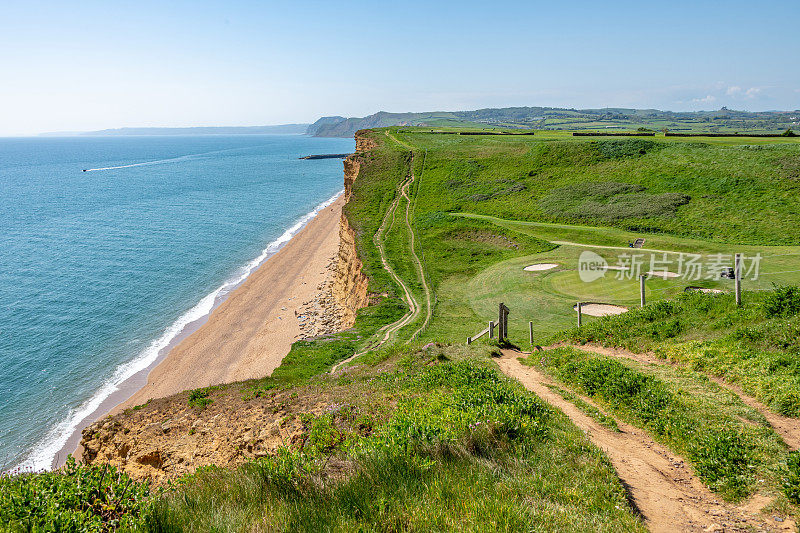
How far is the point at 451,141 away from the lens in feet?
243

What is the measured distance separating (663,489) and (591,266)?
24400mm

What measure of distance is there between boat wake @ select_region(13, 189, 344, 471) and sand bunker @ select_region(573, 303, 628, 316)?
23676 mm

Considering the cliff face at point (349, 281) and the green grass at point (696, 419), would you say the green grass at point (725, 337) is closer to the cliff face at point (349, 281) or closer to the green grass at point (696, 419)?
the green grass at point (696, 419)

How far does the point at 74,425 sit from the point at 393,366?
22.1m

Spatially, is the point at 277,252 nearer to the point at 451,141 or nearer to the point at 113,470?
the point at 451,141

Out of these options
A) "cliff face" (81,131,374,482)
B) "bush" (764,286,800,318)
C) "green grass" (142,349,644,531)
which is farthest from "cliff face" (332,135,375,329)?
"green grass" (142,349,644,531)

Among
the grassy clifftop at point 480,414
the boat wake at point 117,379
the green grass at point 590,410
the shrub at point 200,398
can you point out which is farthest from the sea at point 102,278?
the green grass at point 590,410

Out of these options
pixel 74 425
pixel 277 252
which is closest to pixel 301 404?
pixel 74 425

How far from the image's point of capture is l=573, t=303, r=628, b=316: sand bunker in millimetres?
23484

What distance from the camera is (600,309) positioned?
24000 millimetres

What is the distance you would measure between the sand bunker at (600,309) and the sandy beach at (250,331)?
21.5 metres

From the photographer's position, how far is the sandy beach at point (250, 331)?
32.0 meters

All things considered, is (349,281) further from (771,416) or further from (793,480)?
(793,480)

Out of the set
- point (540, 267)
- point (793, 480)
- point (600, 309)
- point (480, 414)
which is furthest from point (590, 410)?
point (540, 267)
